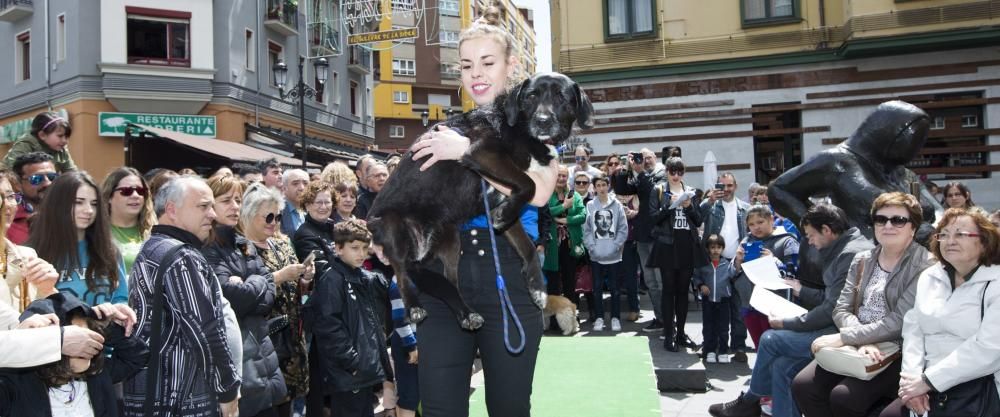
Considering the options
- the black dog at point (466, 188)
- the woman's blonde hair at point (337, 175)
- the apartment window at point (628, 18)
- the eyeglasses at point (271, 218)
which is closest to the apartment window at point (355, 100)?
the apartment window at point (628, 18)

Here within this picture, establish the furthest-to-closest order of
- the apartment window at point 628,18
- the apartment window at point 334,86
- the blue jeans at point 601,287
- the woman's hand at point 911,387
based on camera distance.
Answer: the apartment window at point 334,86 → the apartment window at point 628,18 → the blue jeans at point 601,287 → the woman's hand at point 911,387

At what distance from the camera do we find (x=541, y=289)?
9.02 ft

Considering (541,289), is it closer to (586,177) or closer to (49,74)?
(586,177)

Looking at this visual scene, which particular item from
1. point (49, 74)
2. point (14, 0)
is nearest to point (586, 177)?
point (49, 74)

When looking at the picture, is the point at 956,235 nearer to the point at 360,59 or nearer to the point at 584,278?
the point at 584,278

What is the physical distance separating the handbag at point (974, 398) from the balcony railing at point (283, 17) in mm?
24084

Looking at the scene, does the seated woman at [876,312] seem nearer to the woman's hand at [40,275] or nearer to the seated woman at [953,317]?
the seated woman at [953,317]

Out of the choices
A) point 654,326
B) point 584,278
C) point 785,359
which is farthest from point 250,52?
point 785,359

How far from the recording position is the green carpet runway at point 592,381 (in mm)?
5156

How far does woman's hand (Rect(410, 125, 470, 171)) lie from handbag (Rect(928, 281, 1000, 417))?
10.3ft

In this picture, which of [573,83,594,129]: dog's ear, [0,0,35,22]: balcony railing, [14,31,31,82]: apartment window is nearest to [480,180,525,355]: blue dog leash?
[573,83,594,129]: dog's ear

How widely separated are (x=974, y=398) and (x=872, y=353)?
60 cm

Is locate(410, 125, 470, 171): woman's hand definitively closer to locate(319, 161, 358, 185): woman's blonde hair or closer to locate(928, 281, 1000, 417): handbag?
locate(928, 281, 1000, 417): handbag

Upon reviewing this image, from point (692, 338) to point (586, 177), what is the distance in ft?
8.42
